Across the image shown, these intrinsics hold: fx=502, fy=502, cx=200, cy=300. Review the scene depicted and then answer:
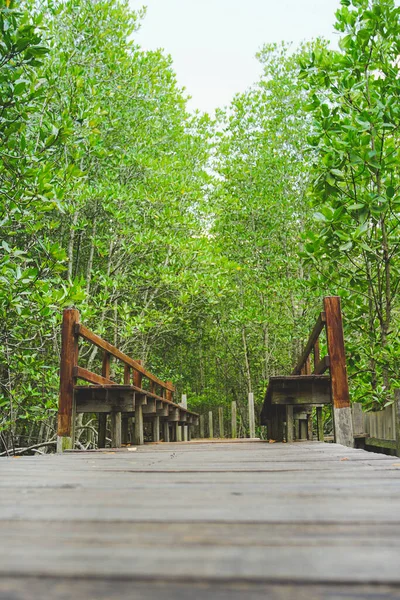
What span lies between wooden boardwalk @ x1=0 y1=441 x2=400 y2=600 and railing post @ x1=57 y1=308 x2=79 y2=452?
2.66 metres

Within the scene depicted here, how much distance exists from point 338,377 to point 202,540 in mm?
3467

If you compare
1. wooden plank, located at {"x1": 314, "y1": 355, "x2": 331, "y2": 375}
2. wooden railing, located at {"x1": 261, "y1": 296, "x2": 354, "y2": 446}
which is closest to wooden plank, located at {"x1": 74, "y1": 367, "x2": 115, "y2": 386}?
wooden railing, located at {"x1": 261, "y1": 296, "x2": 354, "y2": 446}

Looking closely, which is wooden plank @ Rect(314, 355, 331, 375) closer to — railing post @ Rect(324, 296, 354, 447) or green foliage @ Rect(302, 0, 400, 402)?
railing post @ Rect(324, 296, 354, 447)

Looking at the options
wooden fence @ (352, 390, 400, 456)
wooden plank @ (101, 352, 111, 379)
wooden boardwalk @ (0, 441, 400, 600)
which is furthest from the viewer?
wooden plank @ (101, 352, 111, 379)

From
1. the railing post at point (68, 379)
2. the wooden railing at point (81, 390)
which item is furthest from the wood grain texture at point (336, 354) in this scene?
the railing post at point (68, 379)

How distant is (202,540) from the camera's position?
34.4 inches

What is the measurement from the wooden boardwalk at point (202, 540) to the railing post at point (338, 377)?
2401 millimetres

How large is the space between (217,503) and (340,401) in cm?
306

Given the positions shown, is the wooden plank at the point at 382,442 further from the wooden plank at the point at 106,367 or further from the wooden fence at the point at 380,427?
the wooden plank at the point at 106,367

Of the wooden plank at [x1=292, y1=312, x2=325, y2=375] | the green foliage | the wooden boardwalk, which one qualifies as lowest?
the wooden boardwalk

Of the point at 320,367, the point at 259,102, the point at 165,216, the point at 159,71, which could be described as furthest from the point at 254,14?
the point at 320,367

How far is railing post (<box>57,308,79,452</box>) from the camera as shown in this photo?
4309mm

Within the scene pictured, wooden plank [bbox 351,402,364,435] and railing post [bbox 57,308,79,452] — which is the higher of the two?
railing post [bbox 57,308,79,452]

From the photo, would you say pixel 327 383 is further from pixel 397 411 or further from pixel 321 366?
pixel 397 411
